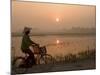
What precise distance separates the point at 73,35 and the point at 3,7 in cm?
96

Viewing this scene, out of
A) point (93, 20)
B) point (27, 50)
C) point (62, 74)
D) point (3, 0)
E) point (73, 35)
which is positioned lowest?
point (62, 74)

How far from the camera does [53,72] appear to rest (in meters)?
2.67

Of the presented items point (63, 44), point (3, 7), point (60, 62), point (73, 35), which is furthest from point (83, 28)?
point (3, 7)

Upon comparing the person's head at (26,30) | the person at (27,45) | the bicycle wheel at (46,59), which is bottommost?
the bicycle wheel at (46,59)

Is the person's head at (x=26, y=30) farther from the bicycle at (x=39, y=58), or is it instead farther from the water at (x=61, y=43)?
the bicycle at (x=39, y=58)

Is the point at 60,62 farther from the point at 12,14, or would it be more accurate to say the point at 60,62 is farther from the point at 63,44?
the point at 12,14

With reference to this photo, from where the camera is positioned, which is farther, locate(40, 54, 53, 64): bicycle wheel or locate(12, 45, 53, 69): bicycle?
locate(40, 54, 53, 64): bicycle wheel

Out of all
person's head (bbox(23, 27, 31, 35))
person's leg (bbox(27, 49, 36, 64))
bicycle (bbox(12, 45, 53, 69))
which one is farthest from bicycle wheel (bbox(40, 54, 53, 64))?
person's head (bbox(23, 27, 31, 35))

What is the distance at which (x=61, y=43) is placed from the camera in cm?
271

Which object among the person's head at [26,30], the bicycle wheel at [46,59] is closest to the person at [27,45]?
the person's head at [26,30]

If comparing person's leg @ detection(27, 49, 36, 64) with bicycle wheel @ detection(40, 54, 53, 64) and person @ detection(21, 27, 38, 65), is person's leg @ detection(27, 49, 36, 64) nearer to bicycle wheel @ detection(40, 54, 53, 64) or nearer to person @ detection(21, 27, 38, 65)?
person @ detection(21, 27, 38, 65)

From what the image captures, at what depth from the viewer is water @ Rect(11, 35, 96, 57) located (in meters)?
2.51

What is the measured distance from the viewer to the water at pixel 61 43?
8.25 ft

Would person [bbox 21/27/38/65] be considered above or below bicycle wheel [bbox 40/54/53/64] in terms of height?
above
